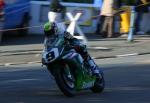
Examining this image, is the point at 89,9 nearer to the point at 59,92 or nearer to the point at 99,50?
the point at 99,50

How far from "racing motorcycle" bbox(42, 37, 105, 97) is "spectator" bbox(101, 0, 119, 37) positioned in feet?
32.2

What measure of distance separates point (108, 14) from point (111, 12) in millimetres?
113

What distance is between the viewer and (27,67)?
Result: 15.8 m

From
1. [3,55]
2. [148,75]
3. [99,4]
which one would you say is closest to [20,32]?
[99,4]

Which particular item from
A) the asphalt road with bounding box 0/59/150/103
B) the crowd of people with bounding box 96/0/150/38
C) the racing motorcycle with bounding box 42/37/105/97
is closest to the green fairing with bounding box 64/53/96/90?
the racing motorcycle with bounding box 42/37/105/97

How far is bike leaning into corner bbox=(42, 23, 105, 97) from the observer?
10.2 metres

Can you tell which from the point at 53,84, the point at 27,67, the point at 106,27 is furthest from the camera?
the point at 106,27

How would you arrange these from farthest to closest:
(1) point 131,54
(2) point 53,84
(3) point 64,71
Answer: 1. (1) point 131,54
2. (2) point 53,84
3. (3) point 64,71

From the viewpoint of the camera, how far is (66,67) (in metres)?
10.4

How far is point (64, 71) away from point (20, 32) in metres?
12.9

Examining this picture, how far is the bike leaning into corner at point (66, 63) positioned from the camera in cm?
1020

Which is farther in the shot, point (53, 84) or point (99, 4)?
point (99, 4)

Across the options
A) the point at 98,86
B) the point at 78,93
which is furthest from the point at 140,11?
the point at 78,93

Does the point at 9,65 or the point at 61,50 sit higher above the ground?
the point at 61,50
